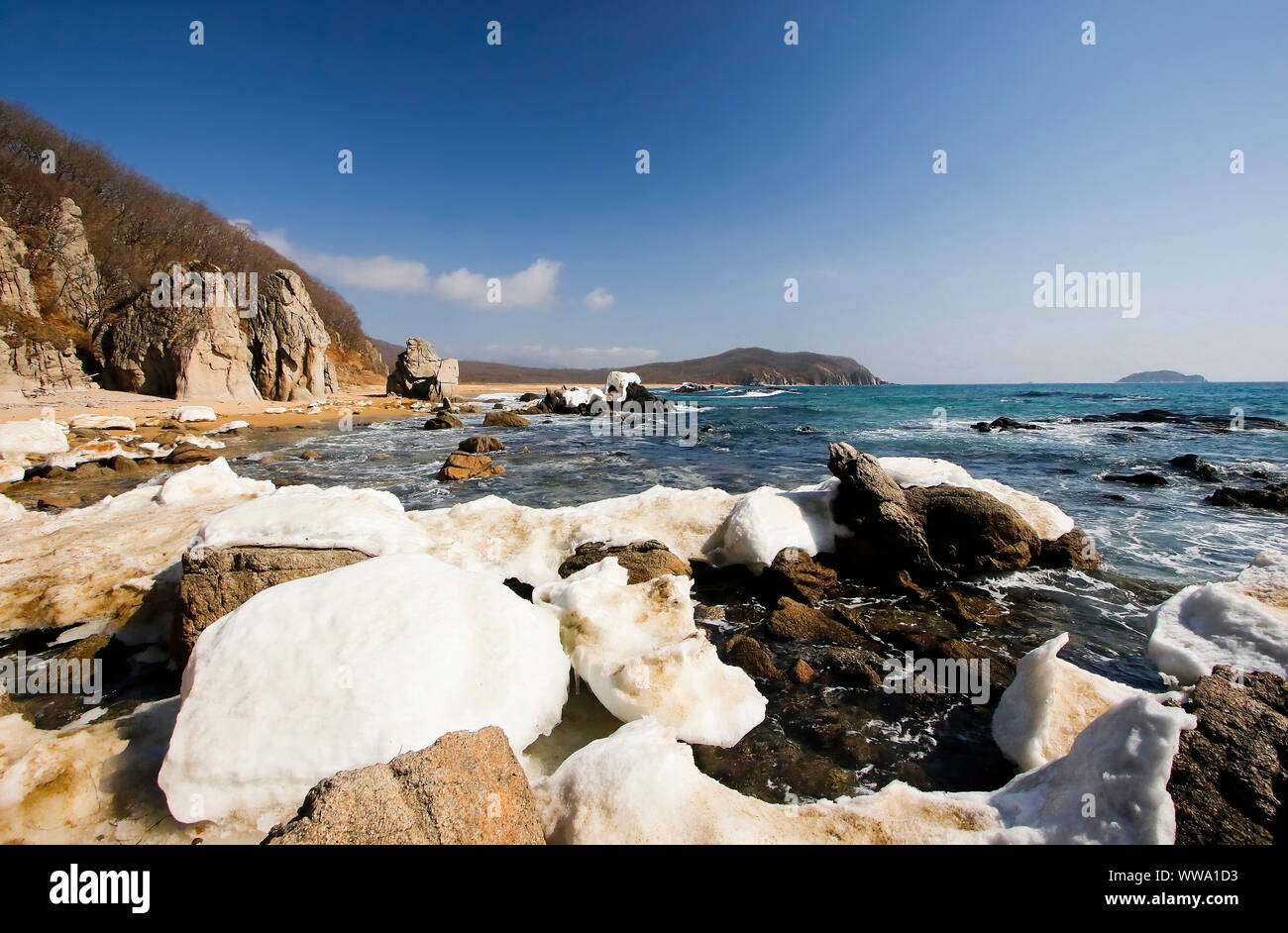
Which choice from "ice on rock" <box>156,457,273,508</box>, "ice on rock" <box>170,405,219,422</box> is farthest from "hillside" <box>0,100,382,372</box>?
"ice on rock" <box>156,457,273,508</box>

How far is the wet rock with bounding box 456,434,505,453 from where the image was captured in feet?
62.2

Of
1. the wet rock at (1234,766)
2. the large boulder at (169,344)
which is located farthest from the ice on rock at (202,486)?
the large boulder at (169,344)

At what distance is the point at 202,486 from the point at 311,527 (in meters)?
A: 4.95

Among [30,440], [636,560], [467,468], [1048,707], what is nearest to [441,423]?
[467,468]

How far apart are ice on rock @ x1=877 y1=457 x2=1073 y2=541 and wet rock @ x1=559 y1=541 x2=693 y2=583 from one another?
4.36 metres

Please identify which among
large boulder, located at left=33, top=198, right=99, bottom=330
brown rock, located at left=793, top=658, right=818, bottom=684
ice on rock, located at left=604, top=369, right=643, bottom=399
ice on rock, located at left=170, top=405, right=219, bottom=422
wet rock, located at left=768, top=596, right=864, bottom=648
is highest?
large boulder, located at left=33, top=198, right=99, bottom=330

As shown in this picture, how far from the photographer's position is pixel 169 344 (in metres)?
30.8

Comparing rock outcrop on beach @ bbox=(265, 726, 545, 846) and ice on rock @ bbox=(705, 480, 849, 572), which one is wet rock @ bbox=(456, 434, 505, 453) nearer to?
ice on rock @ bbox=(705, 480, 849, 572)

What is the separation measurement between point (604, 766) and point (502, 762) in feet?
2.08

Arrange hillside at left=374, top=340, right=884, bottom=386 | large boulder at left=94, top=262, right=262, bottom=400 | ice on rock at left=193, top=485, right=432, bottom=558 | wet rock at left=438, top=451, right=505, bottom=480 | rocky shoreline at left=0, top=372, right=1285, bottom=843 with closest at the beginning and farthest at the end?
rocky shoreline at left=0, top=372, right=1285, bottom=843
ice on rock at left=193, top=485, right=432, bottom=558
wet rock at left=438, top=451, right=505, bottom=480
large boulder at left=94, top=262, right=262, bottom=400
hillside at left=374, top=340, right=884, bottom=386

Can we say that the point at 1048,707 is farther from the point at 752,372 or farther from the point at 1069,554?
the point at 752,372

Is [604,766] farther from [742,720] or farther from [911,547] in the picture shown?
[911,547]

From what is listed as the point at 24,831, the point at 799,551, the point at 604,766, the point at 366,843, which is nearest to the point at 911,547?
the point at 799,551

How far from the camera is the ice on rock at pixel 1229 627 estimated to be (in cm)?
428
